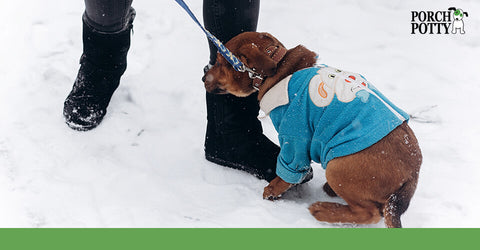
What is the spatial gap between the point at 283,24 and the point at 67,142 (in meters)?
1.68

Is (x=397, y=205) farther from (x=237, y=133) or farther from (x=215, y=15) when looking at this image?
(x=215, y=15)

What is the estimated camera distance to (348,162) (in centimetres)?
170

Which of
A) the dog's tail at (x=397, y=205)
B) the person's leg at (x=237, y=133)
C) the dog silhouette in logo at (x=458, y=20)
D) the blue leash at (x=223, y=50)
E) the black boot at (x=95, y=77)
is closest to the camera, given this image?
the dog's tail at (x=397, y=205)

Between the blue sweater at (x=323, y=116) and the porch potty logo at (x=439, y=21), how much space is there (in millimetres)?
1636

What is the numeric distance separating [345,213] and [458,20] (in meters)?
2.07

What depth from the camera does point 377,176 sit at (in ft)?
5.41

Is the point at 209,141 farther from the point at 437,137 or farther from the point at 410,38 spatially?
the point at 410,38

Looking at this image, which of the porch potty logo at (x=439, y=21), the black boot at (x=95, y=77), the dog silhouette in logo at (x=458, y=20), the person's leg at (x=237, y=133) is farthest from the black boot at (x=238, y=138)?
the dog silhouette in logo at (x=458, y=20)

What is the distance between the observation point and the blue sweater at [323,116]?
5.57 feet

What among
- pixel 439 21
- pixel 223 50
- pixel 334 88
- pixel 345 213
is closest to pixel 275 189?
pixel 345 213

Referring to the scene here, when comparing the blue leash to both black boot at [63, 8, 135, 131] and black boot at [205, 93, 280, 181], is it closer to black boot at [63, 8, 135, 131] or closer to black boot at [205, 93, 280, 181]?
black boot at [205, 93, 280, 181]

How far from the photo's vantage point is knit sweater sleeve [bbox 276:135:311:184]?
1834 mm

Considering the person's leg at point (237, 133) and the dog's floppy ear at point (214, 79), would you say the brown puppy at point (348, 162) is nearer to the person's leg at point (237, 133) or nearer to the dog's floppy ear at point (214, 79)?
the dog's floppy ear at point (214, 79)

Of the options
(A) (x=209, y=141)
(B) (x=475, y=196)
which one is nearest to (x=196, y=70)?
(A) (x=209, y=141)
